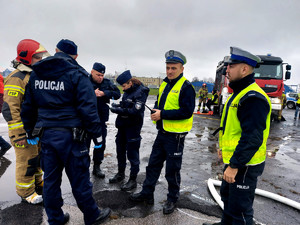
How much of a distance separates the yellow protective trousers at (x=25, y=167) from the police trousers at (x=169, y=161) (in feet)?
5.46

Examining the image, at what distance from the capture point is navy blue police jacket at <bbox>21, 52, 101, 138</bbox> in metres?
2.06

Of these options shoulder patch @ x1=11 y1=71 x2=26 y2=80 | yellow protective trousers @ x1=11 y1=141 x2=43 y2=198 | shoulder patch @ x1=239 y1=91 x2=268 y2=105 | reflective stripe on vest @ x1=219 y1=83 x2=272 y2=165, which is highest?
shoulder patch @ x1=11 y1=71 x2=26 y2=80

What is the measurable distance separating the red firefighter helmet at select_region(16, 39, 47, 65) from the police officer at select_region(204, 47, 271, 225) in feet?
8.54

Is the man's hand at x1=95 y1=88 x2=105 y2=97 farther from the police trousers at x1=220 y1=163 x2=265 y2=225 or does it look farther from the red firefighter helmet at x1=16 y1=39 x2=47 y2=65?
the police trousers at x1=220 y1=163 x2=265 y2=225

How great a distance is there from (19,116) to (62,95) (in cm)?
109

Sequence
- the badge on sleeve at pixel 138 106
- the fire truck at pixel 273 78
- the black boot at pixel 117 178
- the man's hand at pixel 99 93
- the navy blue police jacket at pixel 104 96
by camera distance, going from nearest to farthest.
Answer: the badge on sleeve at pixel 138 106, the black boot at pixel 117 178, the man's hand at pixel 99 93, the navy blue police jacket at pixel 104 96, the fire truck at pixel 273 78

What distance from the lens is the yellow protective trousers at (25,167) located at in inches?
110

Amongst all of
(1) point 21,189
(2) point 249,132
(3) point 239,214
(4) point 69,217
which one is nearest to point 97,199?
(4) point 69,217

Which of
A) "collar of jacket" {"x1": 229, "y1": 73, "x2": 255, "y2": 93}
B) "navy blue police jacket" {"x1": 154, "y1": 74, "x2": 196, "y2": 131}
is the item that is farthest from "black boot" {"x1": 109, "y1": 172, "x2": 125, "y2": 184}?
"collar of jacket" {"x1": 229, "y1": 73, "x2": 255, "y2": 93}

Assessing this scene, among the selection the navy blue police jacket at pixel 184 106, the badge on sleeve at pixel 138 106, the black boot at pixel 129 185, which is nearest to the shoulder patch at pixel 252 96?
the navy blue police jacket at pixel 184 106

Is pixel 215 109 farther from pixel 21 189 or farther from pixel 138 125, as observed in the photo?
pixel 21 189

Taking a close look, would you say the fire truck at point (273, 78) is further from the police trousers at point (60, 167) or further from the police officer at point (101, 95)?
the police trousers at point (60, 167)

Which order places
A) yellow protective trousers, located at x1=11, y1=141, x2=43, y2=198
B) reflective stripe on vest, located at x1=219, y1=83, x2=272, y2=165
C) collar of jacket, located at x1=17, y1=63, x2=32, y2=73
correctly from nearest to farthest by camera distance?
reflective stripe on vest, located at x1=219, y1=83, x2=272, y2=165
collar of jacket, located at x1=17, y1=63, x2=32, y2=73
yellow protective trousers, located at x1=11, y1=141, x2=43, y2=198

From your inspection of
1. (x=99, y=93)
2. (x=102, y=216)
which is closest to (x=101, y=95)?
(x=99, y=93)
